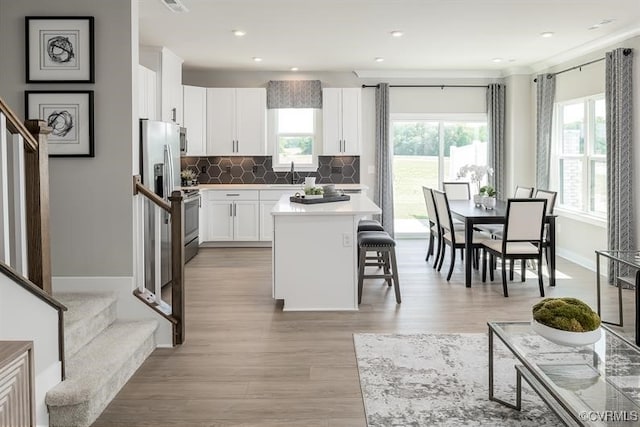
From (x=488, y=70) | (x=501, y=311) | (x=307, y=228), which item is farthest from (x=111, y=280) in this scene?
(x=488, y=70)

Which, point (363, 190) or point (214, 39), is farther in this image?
point (363, 190)

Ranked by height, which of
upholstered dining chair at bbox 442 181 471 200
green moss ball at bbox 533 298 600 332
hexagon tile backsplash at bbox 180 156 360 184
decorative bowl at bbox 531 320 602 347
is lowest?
decorative bowl at bbox 531 320 602 347

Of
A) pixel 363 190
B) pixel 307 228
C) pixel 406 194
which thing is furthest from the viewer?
pixel 406 194

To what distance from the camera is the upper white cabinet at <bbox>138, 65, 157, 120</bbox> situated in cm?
621

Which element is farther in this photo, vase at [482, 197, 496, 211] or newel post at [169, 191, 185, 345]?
vase at [482, 197, 496, 211]

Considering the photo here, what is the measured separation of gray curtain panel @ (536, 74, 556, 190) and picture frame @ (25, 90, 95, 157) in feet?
20.3

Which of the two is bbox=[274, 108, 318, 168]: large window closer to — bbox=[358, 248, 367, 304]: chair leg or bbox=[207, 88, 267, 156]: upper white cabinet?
bbox=[207, 88, 267, 156]: upper white cabinet

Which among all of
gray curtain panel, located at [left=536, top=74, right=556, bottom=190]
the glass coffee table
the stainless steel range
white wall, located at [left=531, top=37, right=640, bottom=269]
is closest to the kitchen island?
the glass coffee table

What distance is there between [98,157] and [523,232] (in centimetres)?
399

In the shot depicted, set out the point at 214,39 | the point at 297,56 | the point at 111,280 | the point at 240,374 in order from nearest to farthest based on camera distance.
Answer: the point at 240,374 < the point at 111,280 < the point at 214,39 < the point at 297,56

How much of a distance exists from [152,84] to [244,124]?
207cm

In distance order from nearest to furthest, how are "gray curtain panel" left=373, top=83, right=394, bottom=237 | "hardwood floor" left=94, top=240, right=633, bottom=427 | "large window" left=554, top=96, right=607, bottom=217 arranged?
"hardwood floor" left=94, top=240, right=633, bottom=427 < "large window" left=554, top=96, right=607, bottom=217 < "gray curtain panel" left=373, top=83, right=394, bottom=237

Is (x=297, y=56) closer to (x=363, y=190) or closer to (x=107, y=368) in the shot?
(x=363, y=190)

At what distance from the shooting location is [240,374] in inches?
136
